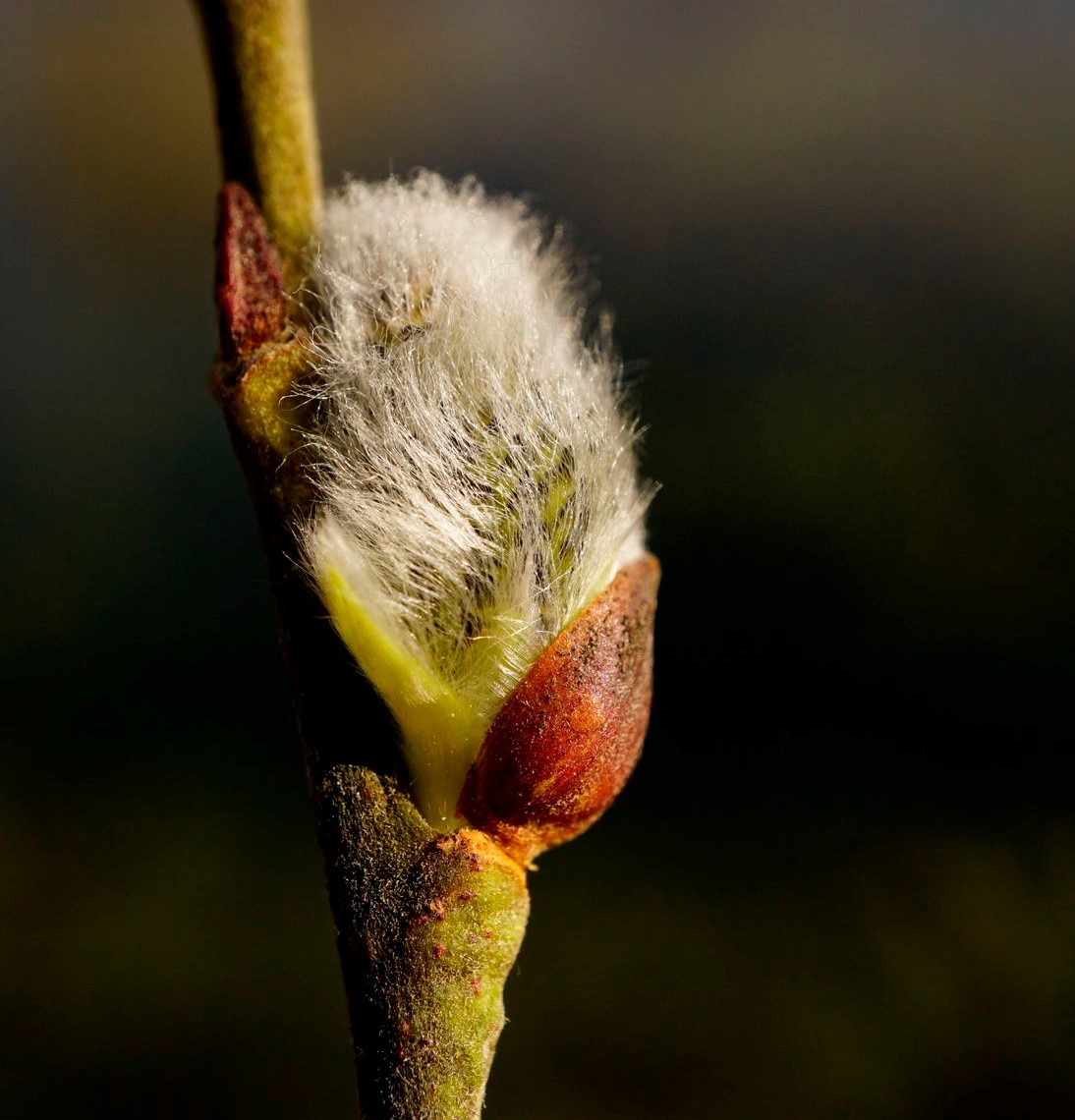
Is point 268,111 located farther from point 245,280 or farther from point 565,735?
point 565,735

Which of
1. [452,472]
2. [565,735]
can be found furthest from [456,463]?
[565,735]

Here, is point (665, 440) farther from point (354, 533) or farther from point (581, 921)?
point (354, 533)

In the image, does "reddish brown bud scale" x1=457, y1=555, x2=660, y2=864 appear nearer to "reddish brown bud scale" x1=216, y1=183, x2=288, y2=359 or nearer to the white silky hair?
the white silky hair

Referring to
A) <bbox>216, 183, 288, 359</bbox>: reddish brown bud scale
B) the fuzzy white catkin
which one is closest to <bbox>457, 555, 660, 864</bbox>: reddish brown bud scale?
the fuzzy white catkin

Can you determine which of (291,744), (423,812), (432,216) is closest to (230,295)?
(432,216)

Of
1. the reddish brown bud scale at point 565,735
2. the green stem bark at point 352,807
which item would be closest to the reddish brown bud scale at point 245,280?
the green stem bark at point 352,807

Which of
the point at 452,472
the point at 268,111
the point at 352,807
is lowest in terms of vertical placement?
the point at 352,807

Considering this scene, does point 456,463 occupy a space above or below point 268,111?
below

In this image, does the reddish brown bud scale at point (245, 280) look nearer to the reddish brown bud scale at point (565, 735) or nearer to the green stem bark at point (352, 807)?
the green stem bark at point (352, 807)
